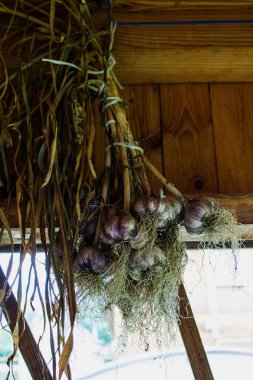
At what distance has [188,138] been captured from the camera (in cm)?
96

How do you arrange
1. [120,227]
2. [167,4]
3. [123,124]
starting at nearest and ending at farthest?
[120,227] → [123,124] → [167,4]

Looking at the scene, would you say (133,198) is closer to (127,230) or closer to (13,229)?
(127,230)

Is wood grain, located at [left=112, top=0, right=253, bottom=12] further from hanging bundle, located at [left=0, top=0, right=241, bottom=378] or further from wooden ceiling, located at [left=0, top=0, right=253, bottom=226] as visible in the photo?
hanging bundle, located at [left=0, top=0, right=241, bottom=378]

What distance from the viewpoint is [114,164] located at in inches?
31.2

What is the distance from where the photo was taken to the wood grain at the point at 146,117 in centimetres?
94

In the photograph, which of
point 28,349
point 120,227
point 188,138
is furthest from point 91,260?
point 188,138

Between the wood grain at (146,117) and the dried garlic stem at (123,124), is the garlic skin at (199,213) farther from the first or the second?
the wood grain at (146,117)

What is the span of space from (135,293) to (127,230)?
0.40 feet

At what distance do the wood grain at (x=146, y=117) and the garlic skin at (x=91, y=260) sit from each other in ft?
1.01

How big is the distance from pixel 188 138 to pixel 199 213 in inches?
11.6

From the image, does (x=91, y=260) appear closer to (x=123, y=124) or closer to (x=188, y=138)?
(x=123, y=124)

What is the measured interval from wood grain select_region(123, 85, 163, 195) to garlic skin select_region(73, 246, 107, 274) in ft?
1.01

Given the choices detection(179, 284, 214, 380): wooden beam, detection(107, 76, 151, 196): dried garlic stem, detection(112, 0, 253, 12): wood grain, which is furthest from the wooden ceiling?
detection(179, 284, 214, 380): wooden beam

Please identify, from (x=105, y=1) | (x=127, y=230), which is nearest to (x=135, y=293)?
(x=127, y=230)
